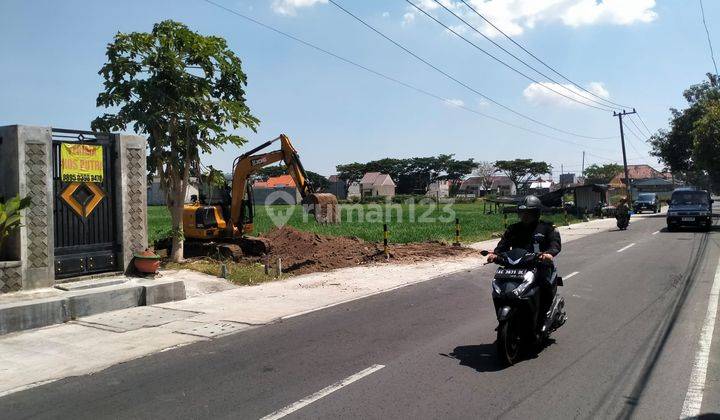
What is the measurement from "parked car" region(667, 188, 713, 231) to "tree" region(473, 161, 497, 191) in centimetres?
8215

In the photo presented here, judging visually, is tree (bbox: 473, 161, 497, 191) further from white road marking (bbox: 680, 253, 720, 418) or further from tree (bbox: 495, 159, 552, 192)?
white road marking (bbox: 680, 253, 720, 418)

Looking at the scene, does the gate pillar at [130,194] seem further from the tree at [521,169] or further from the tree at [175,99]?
the tree at [521,169]

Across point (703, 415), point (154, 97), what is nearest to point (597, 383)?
point (703, 415)

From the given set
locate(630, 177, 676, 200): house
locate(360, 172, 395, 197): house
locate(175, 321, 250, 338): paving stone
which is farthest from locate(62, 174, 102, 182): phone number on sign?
locate(630, 177, 676, 200): house

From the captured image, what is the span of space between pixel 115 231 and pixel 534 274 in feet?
31.0

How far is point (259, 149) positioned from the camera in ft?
58.6

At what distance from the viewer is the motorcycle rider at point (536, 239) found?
675 cm

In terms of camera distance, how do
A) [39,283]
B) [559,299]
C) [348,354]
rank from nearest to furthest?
[348,354] → [559,299] → [39,283]

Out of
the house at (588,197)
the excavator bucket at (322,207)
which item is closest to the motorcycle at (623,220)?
the excavator bucket at (322,207)

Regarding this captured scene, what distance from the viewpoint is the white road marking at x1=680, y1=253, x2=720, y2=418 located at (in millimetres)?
5005

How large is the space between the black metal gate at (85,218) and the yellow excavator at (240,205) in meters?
5.32

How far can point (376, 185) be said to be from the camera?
330 ft

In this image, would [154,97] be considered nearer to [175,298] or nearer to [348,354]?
[175,298]

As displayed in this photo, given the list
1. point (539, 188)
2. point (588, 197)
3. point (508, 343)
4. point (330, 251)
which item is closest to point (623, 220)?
point (330, 251)
